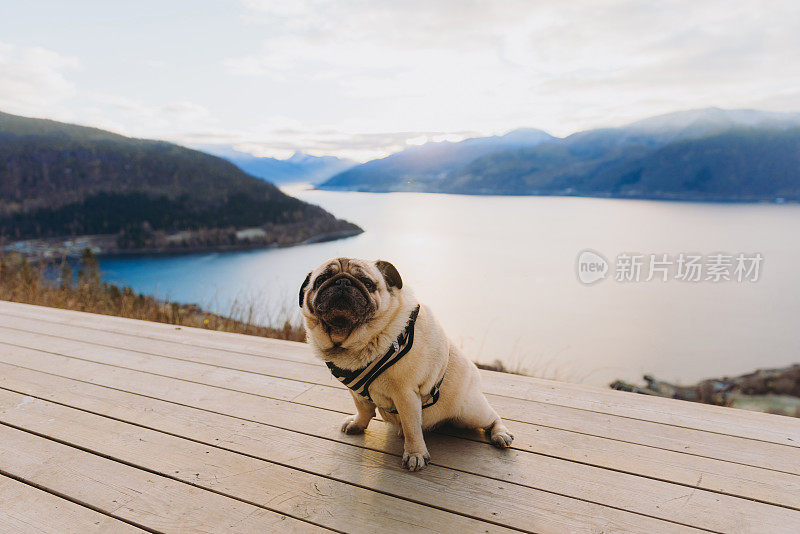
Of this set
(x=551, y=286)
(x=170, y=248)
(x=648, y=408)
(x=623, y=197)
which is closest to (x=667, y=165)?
(x=623, y=197)

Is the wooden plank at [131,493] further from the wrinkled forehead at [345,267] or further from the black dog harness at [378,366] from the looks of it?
the wrinkled forehead at [345,267]

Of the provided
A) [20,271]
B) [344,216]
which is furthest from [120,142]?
[20,271]

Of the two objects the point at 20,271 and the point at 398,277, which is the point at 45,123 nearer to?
the point at 20,271

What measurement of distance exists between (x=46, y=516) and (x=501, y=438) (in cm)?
163

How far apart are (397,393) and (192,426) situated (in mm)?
1075

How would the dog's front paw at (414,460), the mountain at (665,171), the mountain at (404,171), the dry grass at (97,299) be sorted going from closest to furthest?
the dog's front paw at (414,460), the dry grass at (97,299), the mountain at (404,171), the mountain at (665,171)

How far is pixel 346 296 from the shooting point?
4.66 ft

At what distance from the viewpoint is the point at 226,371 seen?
105 inches

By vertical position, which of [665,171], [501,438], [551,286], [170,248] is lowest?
[551,286]

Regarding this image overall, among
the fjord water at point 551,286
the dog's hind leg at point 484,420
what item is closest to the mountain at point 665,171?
the fjord water at point 551,286

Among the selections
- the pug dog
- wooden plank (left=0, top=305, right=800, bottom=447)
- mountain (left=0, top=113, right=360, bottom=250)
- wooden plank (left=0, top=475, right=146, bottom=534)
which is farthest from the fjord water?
mountain (left=0, top=113, right=360, bottom=250)

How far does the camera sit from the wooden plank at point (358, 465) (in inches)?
55.3

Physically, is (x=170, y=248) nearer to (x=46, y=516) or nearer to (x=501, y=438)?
(x=46, y=516)

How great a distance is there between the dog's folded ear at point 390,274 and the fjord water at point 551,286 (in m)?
0.15
